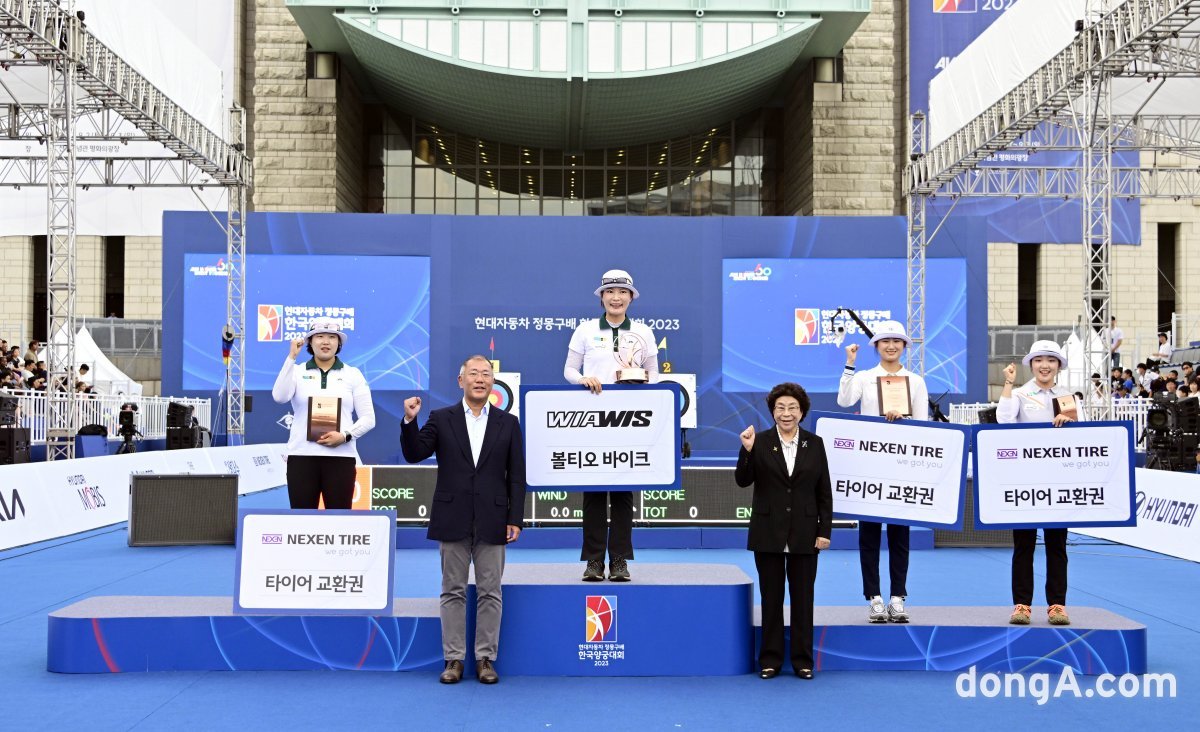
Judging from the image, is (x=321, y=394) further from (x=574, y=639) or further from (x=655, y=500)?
(x=655, y=500)

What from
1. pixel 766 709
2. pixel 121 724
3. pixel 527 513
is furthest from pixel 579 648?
pixel 527 513

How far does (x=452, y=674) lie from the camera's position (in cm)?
605

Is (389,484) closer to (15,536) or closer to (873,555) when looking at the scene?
(15,536)

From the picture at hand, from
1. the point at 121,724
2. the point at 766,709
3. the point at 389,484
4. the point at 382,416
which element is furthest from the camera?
the point at 382,416

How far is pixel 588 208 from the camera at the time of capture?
3164 cm

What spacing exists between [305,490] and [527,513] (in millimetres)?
5680

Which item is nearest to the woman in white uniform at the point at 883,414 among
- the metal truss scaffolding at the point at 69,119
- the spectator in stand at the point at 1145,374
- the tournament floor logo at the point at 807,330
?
the metal truss scaffolding at the point at 69,119

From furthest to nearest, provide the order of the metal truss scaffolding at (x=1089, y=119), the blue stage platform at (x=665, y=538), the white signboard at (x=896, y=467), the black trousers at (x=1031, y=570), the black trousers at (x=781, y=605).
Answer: the metal truss scaffolding at (x=1089, y=119)
the blue stage platform at (x=665, y=538)
the white signboard at (x=896, y=467)
the black trousers at (x=1031, y=570)
the black trousers at (x=781, y=605)

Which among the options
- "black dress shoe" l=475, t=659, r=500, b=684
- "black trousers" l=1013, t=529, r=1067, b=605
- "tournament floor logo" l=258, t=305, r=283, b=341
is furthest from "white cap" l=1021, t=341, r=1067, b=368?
"tournament floor logo" l=258, t=305, r=283, b=341

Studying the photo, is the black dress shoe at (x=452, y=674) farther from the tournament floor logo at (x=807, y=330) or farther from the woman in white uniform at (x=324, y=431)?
the tournament floor logo at (x=807, y=330)

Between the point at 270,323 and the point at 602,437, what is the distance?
19.9 m

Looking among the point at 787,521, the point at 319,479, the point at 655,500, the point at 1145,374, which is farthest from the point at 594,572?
the point at 1145,374

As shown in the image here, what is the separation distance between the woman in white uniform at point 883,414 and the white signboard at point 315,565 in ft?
8.82

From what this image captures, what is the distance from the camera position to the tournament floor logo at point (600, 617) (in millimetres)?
6297
